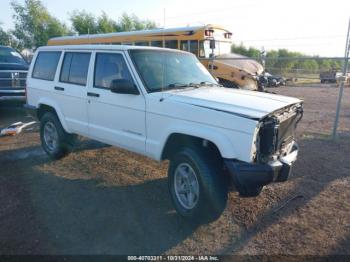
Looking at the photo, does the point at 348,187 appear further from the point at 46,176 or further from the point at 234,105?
the point at 46,176

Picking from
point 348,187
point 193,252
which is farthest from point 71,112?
point 348,187

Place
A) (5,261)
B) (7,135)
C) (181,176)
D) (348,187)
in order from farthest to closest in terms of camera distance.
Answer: (7,135) → (348,187) → (181,176) → (5,261)

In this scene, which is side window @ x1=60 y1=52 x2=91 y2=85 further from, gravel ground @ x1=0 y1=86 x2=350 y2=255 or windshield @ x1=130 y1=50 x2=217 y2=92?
gravel ground @ x1=0 y1=86 x2=350 y2=255

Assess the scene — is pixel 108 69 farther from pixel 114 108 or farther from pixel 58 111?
pixel 58 111

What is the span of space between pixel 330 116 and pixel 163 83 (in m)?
8.54

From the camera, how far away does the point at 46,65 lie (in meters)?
6.08

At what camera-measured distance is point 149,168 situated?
5.57 m

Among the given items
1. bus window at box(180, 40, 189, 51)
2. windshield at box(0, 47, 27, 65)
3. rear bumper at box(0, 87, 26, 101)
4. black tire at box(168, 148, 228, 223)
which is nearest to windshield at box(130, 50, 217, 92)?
black tire at box(168, 148, 228, 223)

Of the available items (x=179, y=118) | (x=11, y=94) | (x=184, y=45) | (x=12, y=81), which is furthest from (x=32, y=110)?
(x=184, y=45)

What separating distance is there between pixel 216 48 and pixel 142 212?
11606mm

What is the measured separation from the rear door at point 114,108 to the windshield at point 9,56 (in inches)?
295

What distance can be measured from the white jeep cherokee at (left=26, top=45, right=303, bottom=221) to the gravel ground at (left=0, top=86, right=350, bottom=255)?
1.23 ft

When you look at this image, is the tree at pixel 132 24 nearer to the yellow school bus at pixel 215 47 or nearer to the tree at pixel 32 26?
the tree at pixel 32 26

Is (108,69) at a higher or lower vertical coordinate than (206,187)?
higher
